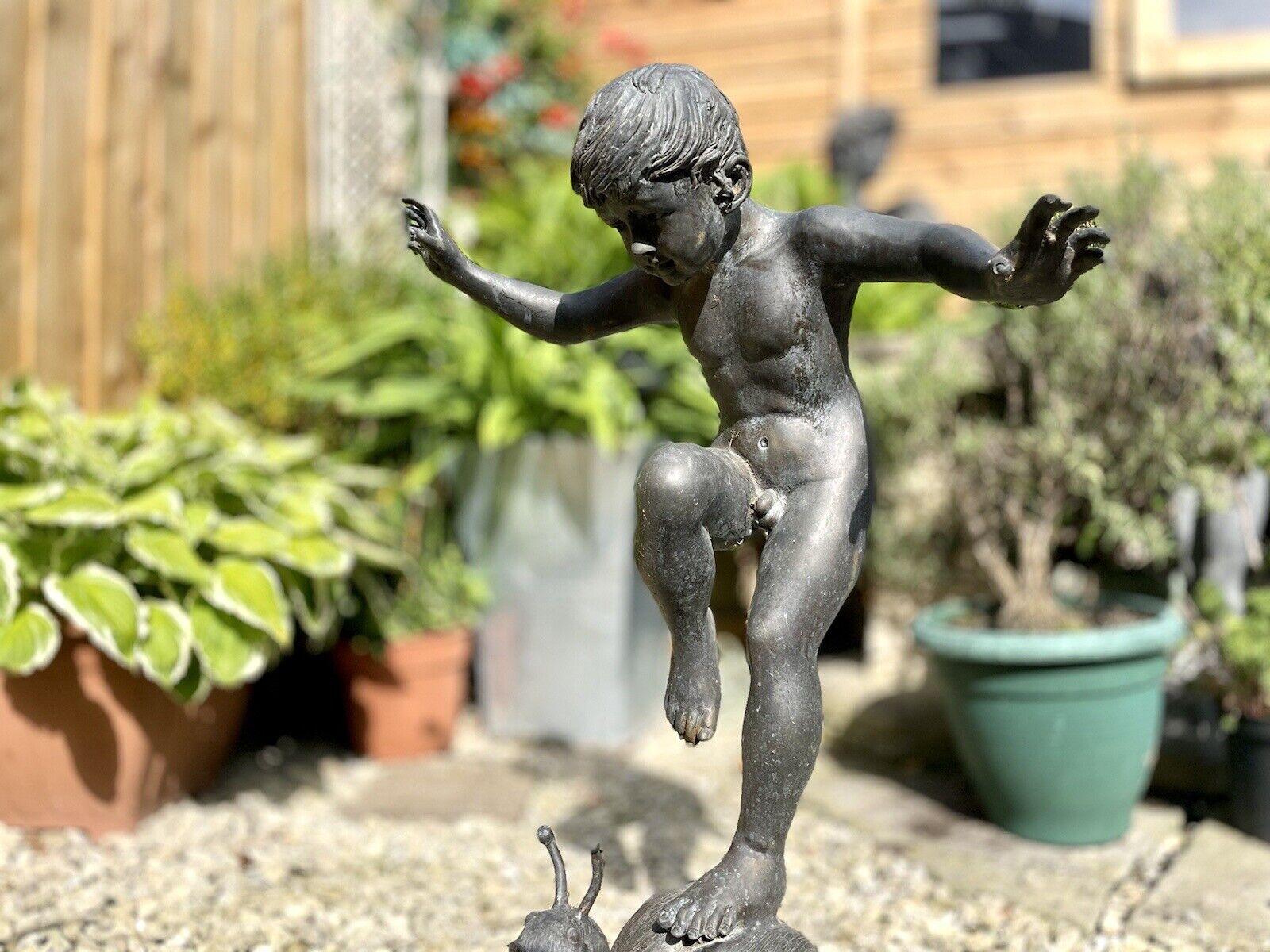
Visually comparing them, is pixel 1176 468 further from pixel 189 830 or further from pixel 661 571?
pixel 189 830

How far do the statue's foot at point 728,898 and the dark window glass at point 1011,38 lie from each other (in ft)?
15.8

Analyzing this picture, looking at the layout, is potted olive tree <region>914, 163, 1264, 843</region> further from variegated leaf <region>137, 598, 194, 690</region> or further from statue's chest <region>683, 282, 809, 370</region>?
variegated leaf <region>137, 598, 194, 690</region>

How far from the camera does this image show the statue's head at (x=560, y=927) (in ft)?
5.35

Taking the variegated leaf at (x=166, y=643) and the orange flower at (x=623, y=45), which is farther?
the orange flower at (x=623, y=45)

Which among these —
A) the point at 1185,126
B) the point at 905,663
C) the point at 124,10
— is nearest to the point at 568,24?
the point at 124,10

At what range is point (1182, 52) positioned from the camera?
16.5ft

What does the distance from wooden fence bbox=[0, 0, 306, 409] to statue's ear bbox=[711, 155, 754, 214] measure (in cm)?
273

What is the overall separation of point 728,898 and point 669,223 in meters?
1.00

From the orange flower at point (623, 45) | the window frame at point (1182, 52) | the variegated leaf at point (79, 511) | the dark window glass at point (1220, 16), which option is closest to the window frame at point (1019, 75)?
the window frame at point (1182, 52)

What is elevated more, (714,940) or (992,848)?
(714,940)

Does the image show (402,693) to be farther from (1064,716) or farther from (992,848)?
(1064,716)

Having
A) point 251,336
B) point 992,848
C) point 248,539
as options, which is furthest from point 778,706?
point 251,336

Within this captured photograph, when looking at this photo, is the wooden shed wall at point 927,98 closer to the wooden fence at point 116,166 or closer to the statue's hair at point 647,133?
the wooden fence at point 116,166

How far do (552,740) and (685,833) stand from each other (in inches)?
38.7
